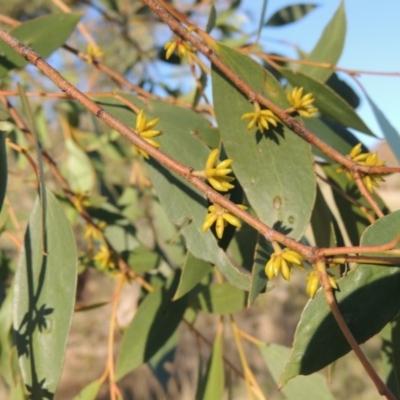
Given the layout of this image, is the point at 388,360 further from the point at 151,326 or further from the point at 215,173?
the point at 215,173

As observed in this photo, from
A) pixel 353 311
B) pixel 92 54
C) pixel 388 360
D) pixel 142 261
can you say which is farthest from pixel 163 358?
pixel 353 311

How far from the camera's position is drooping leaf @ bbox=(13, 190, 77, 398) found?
2.04 feet

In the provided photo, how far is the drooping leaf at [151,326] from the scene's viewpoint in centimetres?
82

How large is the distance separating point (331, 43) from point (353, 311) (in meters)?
0.54

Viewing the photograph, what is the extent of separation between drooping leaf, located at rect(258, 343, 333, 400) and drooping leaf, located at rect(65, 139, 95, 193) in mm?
467

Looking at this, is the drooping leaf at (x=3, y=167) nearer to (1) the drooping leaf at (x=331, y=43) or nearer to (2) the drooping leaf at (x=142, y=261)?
(2) the drooping leaf at (x=142, y=261)

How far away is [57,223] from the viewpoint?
2.20 feet

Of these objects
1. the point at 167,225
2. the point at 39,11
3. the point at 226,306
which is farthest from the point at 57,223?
the point at 39,11

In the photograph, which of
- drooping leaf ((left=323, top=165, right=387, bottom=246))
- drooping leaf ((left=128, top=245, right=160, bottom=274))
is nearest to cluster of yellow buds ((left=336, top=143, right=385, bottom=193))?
drooping leaf ((left=323, top=165, right=387, bottom=246))

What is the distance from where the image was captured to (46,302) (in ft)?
2.11

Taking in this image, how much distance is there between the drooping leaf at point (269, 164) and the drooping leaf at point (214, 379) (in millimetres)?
291

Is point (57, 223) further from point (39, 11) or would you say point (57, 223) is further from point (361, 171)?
point (39, 11)

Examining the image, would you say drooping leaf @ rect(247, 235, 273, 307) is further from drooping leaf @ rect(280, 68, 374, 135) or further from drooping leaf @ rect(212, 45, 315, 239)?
drooping leaf @ rect(280, 68, 374, 135)

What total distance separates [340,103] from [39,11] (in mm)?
1661
